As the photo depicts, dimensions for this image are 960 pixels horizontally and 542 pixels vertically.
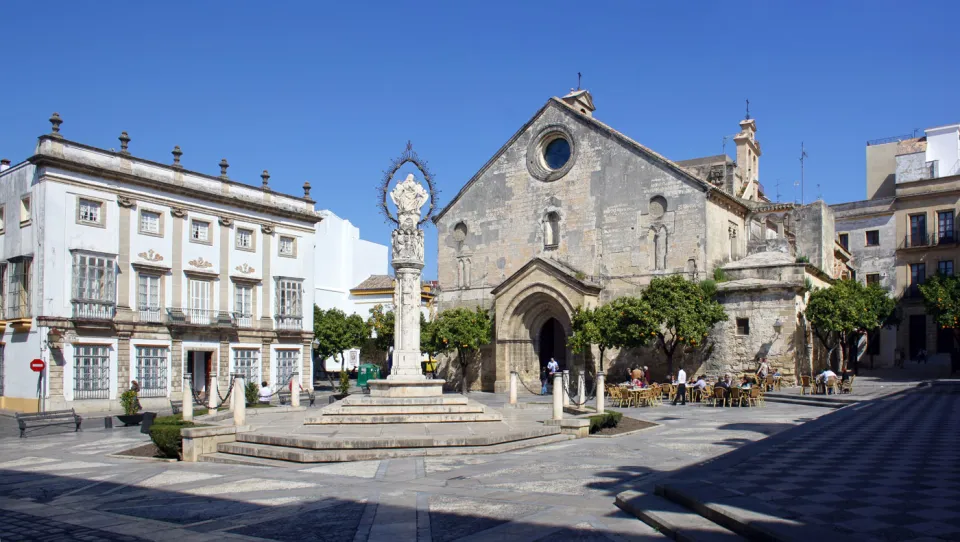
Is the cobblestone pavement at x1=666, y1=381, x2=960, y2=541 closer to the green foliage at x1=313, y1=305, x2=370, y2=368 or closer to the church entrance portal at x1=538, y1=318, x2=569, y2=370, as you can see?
the church entrance portal at x1=538, y1=318, x2=569, y2=370

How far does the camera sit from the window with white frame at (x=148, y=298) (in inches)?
1271

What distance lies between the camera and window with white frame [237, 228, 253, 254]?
36.5 metres

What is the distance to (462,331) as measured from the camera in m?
35.1

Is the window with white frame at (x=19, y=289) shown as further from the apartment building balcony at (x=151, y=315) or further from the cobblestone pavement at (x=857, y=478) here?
the cobblestone pavement at (x=857, y=478)

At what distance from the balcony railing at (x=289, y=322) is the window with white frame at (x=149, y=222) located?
7031 millimetres

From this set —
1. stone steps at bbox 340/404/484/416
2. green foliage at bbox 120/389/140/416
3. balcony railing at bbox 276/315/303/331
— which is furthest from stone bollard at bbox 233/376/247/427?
balcony railing at bbox 276/315/303/331

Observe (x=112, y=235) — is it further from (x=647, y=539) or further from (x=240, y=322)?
(x=647, y=539)

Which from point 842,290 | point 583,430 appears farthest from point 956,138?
point 583,430

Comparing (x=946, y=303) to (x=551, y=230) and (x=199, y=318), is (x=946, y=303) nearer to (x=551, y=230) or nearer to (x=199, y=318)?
(x=551, y=230)

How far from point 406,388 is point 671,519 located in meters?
11.1

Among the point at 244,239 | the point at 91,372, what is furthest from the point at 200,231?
the point at 91,372

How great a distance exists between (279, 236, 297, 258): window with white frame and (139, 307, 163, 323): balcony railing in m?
7.26

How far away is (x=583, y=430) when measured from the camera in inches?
675

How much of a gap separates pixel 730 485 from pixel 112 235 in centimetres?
2836
